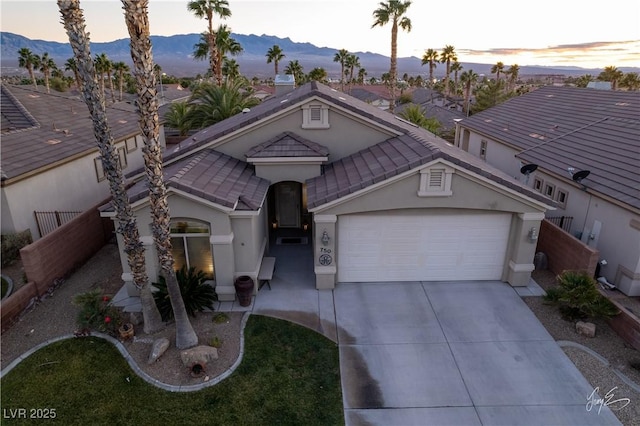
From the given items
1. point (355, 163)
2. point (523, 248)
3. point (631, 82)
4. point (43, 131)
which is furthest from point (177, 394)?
point (631, 82)

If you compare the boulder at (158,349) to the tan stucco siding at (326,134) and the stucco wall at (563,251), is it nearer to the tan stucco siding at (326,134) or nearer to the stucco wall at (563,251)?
the tan stucco siding at (326,134)

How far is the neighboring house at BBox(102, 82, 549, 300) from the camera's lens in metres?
12.0

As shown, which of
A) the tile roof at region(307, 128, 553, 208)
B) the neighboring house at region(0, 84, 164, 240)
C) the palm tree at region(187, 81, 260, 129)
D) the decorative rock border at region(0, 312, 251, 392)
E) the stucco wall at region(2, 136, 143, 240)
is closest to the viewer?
the decorative rock border at region(0, 312, 251, 392)

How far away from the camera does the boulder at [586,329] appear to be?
11.0m

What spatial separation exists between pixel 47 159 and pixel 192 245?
9.02 m

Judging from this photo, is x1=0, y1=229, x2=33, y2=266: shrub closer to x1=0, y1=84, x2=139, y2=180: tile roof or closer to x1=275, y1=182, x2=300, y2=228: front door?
x1=0, y1=84, x2=139, y2=180: tile roof

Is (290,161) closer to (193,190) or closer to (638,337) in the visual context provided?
(193,190)

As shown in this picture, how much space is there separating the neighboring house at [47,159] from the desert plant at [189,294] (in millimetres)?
7359

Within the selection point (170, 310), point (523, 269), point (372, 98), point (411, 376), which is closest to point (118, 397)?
point (170, 310)

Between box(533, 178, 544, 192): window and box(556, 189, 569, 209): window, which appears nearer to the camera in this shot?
box(556, 189, 569, 209): window

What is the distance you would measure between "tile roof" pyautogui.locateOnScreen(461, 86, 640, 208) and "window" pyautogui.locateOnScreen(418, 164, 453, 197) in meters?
5.66

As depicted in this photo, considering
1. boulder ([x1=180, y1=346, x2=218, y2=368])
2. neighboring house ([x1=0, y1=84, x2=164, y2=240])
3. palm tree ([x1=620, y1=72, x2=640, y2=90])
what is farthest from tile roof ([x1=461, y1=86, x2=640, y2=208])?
palm tree ([x1=620, y1=72, x2=640, y2=90])

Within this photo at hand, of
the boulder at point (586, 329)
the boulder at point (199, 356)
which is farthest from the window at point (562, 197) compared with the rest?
the boulder at point (199, 356)

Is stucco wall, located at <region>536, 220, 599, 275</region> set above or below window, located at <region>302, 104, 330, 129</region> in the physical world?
below
